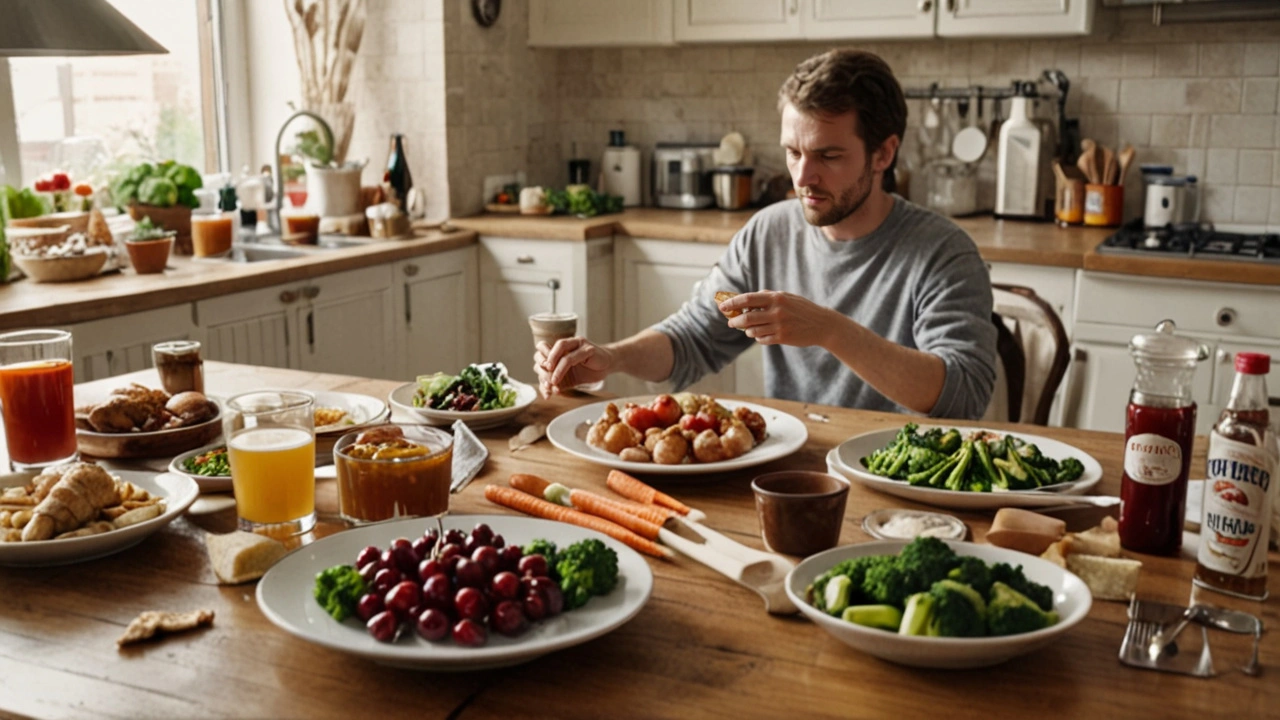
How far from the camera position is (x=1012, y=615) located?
107cm

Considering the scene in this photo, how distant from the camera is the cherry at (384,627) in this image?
1084 mm

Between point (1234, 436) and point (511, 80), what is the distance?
3.86m

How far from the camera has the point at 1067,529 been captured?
4.76 feet

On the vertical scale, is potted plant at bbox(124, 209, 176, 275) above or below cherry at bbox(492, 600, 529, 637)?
above

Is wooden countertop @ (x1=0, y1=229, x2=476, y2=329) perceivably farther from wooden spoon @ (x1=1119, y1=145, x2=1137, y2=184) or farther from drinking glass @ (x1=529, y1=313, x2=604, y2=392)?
wooden spoon @ (x1=1119, y1=145, x2=1137, y2=184)

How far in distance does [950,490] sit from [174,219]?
293 cm

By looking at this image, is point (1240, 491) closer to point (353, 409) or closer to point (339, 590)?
point (339, 590)

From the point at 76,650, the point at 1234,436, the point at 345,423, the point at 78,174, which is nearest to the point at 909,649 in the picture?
the point at 1234,436

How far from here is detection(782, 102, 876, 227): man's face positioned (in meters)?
2.30

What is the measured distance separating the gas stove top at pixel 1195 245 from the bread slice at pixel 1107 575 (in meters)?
2.30

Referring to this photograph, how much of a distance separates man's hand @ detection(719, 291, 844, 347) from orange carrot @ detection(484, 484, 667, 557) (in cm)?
44

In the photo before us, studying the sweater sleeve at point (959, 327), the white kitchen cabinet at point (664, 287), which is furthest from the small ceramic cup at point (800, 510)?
the white kitchen cabinet at point (664, 287)

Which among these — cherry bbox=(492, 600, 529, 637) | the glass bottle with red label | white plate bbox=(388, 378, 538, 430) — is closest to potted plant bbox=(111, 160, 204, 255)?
white plate bbox=(388, 378, 538, 430)

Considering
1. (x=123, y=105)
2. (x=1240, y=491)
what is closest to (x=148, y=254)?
(x=123, y=105)
